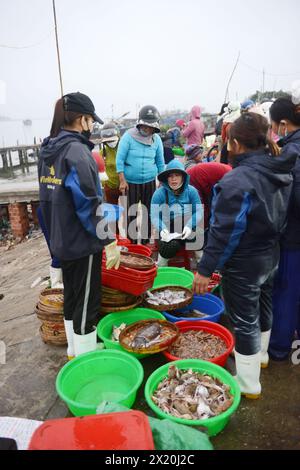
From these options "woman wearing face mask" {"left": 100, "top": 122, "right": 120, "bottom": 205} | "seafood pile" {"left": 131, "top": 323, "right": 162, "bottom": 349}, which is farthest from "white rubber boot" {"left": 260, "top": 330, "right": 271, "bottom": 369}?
"woman wearing face mask" {"left": 100, "top": 122, "right": 120, "bottom": 205}

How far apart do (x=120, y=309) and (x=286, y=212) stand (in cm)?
189

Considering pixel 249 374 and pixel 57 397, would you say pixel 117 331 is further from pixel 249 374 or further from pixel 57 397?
pixel 249 374

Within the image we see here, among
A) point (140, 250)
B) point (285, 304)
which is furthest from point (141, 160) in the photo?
point (285, 304)

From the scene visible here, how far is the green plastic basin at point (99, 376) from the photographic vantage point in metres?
2.76

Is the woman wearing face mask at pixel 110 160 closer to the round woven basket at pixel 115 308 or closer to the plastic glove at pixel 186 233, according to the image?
the plastic glove at pixel 186 233

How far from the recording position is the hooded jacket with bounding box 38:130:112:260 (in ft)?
8.68

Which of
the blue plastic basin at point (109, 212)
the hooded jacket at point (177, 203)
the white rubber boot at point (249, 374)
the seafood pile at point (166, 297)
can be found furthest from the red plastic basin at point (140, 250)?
the white rubber boot at point (249, 374)

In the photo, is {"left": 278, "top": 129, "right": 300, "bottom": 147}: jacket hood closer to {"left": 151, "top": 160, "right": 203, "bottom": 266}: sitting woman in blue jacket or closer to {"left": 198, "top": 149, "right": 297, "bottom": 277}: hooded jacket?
{"left": 198, "top": 149, "right": 297, "bottom": 277}: hooded jacket

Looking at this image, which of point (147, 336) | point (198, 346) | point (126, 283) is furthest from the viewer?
point (126, 283)

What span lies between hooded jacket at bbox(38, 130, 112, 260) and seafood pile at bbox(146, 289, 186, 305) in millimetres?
1250

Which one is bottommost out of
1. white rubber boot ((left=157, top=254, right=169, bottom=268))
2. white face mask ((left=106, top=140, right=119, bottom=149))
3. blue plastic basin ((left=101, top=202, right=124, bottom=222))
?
white rubber boot ((left=157, top=254, right=169, bottom=268))

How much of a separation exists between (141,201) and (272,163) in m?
3.45

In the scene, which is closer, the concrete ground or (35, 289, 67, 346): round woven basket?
the concrete ground

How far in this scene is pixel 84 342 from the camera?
9.98 feet
